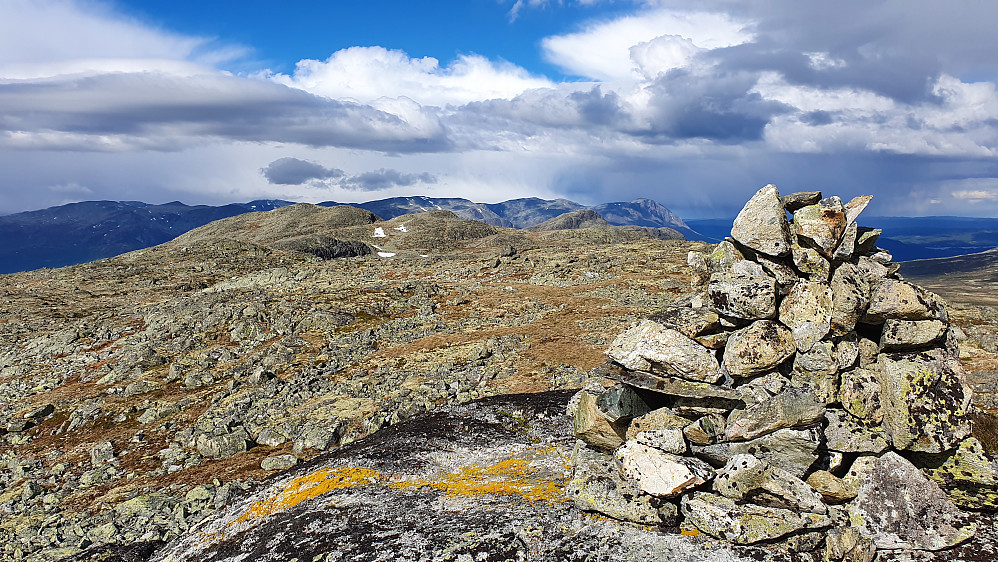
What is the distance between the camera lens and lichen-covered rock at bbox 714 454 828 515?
9922mm

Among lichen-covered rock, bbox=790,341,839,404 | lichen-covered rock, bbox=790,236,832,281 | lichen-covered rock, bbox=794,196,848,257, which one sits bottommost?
lichen-covered rock, bbox=790,341,839,404

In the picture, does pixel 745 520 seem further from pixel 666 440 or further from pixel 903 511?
pixel 903 511

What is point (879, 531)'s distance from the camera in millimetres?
9805

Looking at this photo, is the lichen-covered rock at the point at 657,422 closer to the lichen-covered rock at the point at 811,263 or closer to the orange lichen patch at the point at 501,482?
the orange lichen patch at the point at 501,482

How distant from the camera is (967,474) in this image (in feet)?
34.7

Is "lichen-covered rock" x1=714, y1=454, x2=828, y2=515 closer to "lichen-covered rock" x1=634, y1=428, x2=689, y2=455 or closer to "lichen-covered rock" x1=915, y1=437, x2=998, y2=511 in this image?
"lichen-covered rock" x1=634, y1=428, x2=689, y2=455

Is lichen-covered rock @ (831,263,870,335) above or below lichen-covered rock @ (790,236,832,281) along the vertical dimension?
below

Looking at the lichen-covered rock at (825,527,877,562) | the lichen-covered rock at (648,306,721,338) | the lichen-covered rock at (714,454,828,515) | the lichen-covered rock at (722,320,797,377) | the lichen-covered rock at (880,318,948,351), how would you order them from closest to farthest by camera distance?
the lichen-covered rock at (825,527,877,562), the lichen-covered rock at (714,454,828,515), the lichen-covered rock at (880,318,948,351), the lichen-covered rock at (722,320,797,377), the lichen-covered rock at (648,306,721,338)

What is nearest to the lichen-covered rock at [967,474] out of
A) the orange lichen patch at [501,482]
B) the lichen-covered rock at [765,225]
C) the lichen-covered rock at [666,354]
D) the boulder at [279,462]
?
the lichen-covered rock at [666,354]

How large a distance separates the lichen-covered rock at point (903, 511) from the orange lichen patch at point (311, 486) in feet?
36.9

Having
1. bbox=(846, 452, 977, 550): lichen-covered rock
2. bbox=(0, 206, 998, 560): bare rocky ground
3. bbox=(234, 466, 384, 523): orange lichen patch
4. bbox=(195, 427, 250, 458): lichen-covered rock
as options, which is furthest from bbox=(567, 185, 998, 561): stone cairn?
bbox=(195, 427, 250, 458): lichen-covered rock

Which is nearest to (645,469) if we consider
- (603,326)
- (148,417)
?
(603,326)

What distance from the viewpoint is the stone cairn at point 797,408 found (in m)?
9.95

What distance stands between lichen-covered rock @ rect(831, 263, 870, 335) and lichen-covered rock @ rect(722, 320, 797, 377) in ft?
3.43
